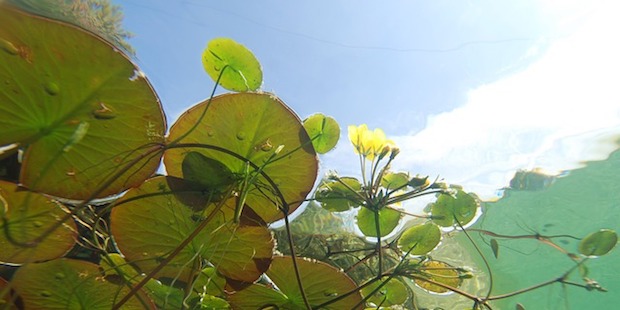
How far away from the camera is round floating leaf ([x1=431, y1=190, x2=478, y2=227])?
799 millimetres

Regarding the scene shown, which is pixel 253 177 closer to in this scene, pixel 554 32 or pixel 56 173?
pixel 56 173

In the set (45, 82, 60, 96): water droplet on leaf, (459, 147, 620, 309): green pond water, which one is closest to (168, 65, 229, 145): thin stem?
(45, 82, 60, 96): water droplet on leaf

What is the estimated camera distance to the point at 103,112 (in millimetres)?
429

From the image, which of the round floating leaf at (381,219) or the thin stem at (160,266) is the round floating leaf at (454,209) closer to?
the round floating leaf at (381,219)

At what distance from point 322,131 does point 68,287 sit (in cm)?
47

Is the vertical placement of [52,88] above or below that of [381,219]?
above

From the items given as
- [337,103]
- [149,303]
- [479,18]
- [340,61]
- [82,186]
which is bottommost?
[149,303]

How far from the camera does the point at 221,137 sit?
538mm

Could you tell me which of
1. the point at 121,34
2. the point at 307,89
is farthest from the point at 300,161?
the point at 307,89

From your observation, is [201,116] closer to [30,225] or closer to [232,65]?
[232,65]

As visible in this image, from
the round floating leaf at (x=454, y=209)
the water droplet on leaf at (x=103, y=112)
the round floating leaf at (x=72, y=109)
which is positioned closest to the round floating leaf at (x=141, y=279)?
the round floating leaf at (x=72, y=109)

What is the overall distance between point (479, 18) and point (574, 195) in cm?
166

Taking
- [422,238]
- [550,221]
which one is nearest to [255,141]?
[422,238]

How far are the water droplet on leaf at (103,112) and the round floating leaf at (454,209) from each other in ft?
2.12
